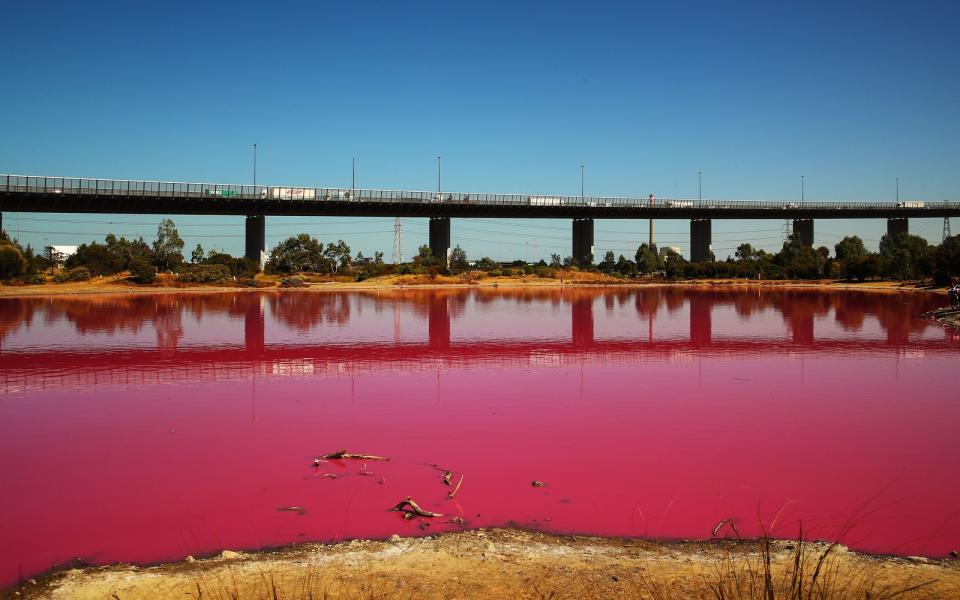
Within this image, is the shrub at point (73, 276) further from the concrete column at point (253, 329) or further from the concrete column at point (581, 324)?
the concrete column at point (581, 324)

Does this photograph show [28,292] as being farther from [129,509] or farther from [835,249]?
[835,249]

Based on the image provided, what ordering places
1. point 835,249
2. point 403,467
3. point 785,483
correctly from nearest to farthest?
point 785,483
point 403,467
point 835,249

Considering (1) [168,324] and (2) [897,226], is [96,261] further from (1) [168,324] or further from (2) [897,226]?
(2) [897,226]

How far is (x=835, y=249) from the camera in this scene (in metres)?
107

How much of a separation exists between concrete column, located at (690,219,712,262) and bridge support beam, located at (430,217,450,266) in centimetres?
3747

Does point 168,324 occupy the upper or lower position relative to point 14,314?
lower

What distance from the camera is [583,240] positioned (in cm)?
9862

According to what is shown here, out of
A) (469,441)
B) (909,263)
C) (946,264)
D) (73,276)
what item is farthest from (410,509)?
(909,263)

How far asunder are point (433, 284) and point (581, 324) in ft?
159

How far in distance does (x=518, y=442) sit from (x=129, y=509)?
540cm

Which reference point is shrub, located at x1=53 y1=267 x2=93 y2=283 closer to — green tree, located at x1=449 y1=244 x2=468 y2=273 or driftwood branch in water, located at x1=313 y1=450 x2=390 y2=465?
green tree, located at x1=449 y1=244 x2=468 y2=273

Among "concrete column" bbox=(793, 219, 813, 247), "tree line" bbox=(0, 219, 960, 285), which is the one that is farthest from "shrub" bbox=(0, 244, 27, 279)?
"concrete column" bbox=(793, 219, 813, 247)

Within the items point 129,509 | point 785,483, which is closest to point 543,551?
point 785,483

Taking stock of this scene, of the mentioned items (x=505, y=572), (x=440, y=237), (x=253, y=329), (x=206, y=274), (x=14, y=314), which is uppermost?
(x=440, y=237)
